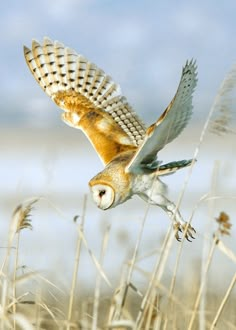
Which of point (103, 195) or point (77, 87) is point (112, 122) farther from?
point (103, 195)

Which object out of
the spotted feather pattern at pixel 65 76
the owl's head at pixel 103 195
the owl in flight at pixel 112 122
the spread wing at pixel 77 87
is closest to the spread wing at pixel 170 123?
the owl in flight at pixel 112 122

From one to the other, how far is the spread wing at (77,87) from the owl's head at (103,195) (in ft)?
2.66

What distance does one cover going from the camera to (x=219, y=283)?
393cm

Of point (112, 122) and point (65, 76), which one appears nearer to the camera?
point (112, 122)

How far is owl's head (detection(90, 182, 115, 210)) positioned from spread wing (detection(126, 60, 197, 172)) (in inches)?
4.7

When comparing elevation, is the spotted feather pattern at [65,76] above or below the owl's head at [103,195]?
above

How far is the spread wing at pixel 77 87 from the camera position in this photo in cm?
515

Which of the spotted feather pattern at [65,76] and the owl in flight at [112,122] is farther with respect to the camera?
the spotted feather pattern at [65,76]

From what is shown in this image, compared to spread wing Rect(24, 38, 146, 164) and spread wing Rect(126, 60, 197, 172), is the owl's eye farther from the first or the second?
spread wing Rect(24, 38, 146, 164)

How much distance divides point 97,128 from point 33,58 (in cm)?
81

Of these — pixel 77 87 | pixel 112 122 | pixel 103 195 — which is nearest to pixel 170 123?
pixel 103 195

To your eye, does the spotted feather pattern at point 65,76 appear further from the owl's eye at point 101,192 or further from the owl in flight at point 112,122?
the owl's eye at point 101,192

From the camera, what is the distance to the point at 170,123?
3477mm

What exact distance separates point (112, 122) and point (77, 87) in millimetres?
591
